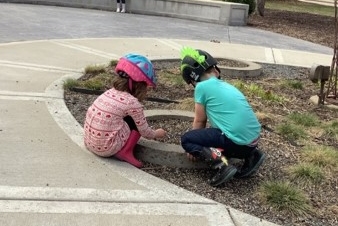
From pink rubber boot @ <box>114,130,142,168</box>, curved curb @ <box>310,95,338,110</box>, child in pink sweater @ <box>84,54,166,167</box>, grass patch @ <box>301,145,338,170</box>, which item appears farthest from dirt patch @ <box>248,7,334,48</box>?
pink rubber boot @ <box>114,130,142,168</box>

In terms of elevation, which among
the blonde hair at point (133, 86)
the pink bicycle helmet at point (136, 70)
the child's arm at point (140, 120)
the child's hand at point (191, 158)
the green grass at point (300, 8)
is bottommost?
the child's hand at point (191, 158)

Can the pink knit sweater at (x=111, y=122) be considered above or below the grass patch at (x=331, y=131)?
above

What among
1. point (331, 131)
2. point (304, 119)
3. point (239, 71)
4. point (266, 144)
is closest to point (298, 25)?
point (239, 71)

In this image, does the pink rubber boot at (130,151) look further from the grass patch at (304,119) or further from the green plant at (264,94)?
the green plant at (264,94)

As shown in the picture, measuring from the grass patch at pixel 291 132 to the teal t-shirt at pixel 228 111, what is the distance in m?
1.27

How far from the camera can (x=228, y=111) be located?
3.96 metres

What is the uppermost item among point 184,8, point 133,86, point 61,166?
point 184,8

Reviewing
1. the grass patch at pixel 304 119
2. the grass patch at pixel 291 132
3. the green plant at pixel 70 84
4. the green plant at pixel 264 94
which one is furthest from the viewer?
the green plant at pixel 264 94

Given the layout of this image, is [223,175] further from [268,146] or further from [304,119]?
[304,119]

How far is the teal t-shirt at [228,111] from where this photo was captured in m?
3.92

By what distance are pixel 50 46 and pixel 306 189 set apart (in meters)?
6.44

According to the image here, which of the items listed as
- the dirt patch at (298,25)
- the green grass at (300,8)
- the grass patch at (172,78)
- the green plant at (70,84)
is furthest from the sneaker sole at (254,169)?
the green grass at (300,8)

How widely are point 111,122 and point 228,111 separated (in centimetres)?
93

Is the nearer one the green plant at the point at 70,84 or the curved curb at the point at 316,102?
the green plant at the point at 70,84
